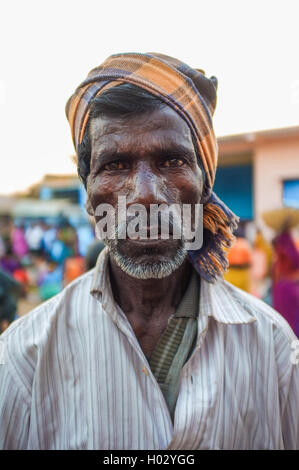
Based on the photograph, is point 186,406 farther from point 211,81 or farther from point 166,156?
point 211,81

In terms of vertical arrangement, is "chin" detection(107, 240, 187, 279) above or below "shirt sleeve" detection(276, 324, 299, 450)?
above

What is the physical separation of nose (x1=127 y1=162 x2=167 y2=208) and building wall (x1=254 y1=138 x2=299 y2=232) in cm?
853

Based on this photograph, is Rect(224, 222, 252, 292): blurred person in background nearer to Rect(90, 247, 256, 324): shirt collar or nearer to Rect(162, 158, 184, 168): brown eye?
Rect(90, 247, 256, 324): shirt collar

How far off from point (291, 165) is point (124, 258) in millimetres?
9177

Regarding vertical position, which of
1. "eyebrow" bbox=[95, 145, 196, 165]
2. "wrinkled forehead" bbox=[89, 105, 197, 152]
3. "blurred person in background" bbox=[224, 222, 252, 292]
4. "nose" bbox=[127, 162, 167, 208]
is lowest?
"blurred person in background" bbox=[224, 222, 252, 292]

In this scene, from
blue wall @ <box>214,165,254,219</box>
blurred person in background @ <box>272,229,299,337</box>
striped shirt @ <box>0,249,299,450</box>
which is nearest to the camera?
striped shirt @ <box>0,249,299,450</box>

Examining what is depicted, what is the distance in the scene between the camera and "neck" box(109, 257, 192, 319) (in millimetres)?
1492

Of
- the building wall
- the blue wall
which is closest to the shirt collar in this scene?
the building wall

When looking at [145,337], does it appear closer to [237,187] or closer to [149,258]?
[149,258]

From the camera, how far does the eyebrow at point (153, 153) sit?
4.32 ft

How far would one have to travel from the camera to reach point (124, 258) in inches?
52.8

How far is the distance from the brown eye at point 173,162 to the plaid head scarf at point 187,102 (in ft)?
0.50

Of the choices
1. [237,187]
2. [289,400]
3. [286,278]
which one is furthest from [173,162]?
Result: [237,187]
